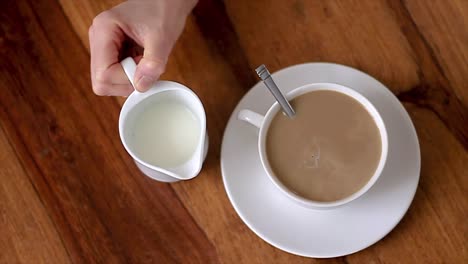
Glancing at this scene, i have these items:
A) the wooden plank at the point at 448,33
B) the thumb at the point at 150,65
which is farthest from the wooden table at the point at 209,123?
the thumb at the point at 150,65

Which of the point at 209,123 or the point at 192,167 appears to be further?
the point at 209,123

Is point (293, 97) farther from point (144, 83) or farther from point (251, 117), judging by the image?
point (144, 83)

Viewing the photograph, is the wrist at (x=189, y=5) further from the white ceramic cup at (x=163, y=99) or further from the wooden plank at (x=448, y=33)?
the wooden plank at (x=448, y=33)

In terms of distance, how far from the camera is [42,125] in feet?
3.28

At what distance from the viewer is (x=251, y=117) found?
89cm

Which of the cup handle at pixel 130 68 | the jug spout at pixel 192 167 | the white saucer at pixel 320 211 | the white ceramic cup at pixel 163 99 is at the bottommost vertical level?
the white saucer at pixel 320 211

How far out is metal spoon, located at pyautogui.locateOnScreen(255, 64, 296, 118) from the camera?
82 centimetres

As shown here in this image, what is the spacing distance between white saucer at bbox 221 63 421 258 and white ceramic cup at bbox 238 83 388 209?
6 cm

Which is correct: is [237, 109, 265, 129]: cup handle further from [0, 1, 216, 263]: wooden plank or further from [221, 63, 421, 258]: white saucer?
[0, 1, 216, 263]: wooden plank

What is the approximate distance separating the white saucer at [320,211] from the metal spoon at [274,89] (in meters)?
0.09

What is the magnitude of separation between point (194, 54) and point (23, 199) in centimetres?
37

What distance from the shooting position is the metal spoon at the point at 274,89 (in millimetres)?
816

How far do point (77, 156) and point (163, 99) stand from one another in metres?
0.19

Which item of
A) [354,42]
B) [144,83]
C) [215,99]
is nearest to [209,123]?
[215,99]
